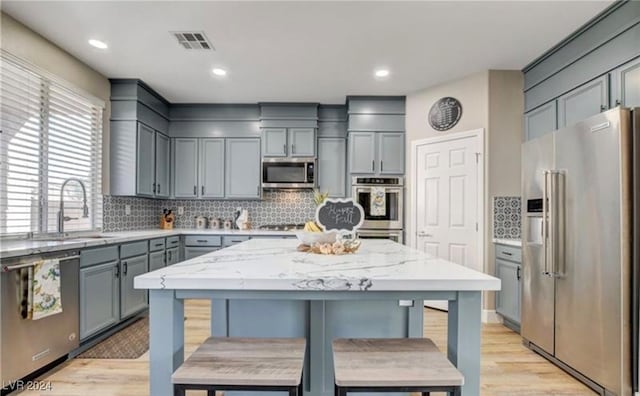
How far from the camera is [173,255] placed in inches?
166

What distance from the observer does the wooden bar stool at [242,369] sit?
1.09 metres

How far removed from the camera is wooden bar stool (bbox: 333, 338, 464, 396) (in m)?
1.08

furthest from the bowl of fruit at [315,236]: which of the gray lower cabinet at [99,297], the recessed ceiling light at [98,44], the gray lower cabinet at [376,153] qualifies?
the recessed ceiling light at [98,44]

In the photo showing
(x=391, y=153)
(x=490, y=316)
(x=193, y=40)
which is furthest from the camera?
(x=391, y=153)

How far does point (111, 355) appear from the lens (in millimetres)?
2707

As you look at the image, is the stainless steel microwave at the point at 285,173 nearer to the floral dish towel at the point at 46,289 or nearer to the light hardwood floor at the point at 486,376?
the light hardwood floor at the point at 486,376

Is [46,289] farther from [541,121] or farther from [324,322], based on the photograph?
[541,121]

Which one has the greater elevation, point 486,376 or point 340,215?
point 340,215

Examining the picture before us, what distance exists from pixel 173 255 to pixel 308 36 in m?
2.97

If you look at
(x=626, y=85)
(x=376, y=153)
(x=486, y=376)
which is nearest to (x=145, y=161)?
(x=376, y=153)

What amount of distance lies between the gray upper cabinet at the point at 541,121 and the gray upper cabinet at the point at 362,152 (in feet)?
5.60

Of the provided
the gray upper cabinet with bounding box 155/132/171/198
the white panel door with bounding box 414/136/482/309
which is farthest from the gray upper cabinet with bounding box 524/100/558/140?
the gray upper cabinet with bounding box 155/132/171/198

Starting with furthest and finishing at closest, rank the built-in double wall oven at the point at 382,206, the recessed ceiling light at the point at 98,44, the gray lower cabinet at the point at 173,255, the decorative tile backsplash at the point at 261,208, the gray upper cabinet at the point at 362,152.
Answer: the decorative tile backsplash at the point at 261,208
the gray upper cabinet at the point at 362,152
the built-in double wall oven at the point at 382,206
the gray lower cabinet at the point at 173,255
the recessed ceiling light at the point at 98,44

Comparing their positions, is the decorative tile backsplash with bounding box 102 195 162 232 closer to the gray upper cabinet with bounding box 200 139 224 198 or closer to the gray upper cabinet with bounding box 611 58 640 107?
the gray upper cabinet with bounding box 200 139 224 198
